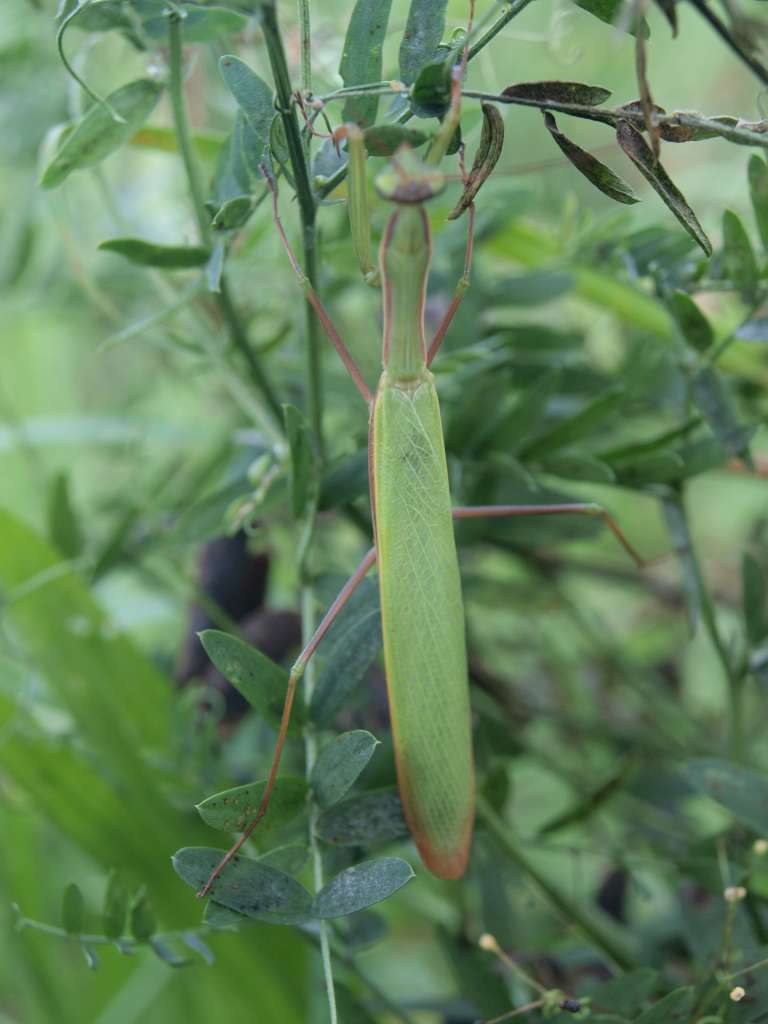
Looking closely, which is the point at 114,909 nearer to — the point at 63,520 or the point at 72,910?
the point at 72,910

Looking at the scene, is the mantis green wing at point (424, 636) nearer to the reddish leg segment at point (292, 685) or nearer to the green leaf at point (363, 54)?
the reddish leg segment at point (292, 685)

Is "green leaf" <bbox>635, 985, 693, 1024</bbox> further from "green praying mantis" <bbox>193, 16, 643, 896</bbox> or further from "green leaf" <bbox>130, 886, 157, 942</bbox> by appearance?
"green leaf" <bbox>130, 886, 157, 942</bbox>

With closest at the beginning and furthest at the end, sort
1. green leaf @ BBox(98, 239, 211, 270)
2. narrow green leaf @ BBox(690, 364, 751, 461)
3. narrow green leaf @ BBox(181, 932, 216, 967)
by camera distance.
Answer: narrow green leaf @ BBox(181, 932, 216, 967), green leaf @ BBox(98, 239, 211, 270), narrow green leaf @ BBox(690, 364, 751, 461)

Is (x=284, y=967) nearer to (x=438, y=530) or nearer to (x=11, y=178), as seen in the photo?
(x=438, y=530)

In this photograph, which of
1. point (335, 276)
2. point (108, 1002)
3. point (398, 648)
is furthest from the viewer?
point (108, 1002)

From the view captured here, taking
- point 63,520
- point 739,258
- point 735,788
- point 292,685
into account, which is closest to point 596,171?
point 739,258

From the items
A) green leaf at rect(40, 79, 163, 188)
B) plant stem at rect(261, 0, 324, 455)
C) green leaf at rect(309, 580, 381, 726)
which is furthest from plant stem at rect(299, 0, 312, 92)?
green leaf at rect(309, 580, 381, 726)

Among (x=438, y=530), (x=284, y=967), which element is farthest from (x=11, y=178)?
(x=284, y=967)
